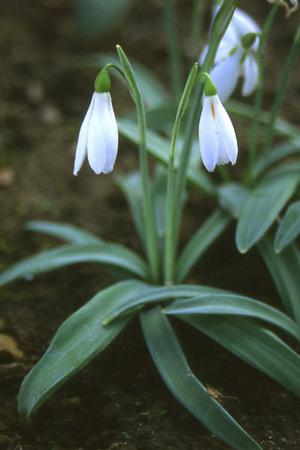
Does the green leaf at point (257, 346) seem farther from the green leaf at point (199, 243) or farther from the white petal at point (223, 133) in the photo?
the white petal at point (223, 133)

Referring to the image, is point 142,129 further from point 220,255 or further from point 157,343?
point 220,255

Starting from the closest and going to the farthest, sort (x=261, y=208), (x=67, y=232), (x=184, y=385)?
(x=184, y=385), (x=261, y=208), (x=67, y=232)

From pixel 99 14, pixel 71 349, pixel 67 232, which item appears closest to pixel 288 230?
pixel 71 349

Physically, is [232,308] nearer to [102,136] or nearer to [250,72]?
[102,136]

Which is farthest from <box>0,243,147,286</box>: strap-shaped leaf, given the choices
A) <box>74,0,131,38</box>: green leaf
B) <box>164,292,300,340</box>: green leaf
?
<box>74,0,131,38</box>: green leaf

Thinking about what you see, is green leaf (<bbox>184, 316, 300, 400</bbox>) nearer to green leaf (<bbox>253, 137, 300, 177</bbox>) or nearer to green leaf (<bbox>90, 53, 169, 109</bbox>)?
green leaf (<bbox>253, 137, 300, 177</bbox>)
